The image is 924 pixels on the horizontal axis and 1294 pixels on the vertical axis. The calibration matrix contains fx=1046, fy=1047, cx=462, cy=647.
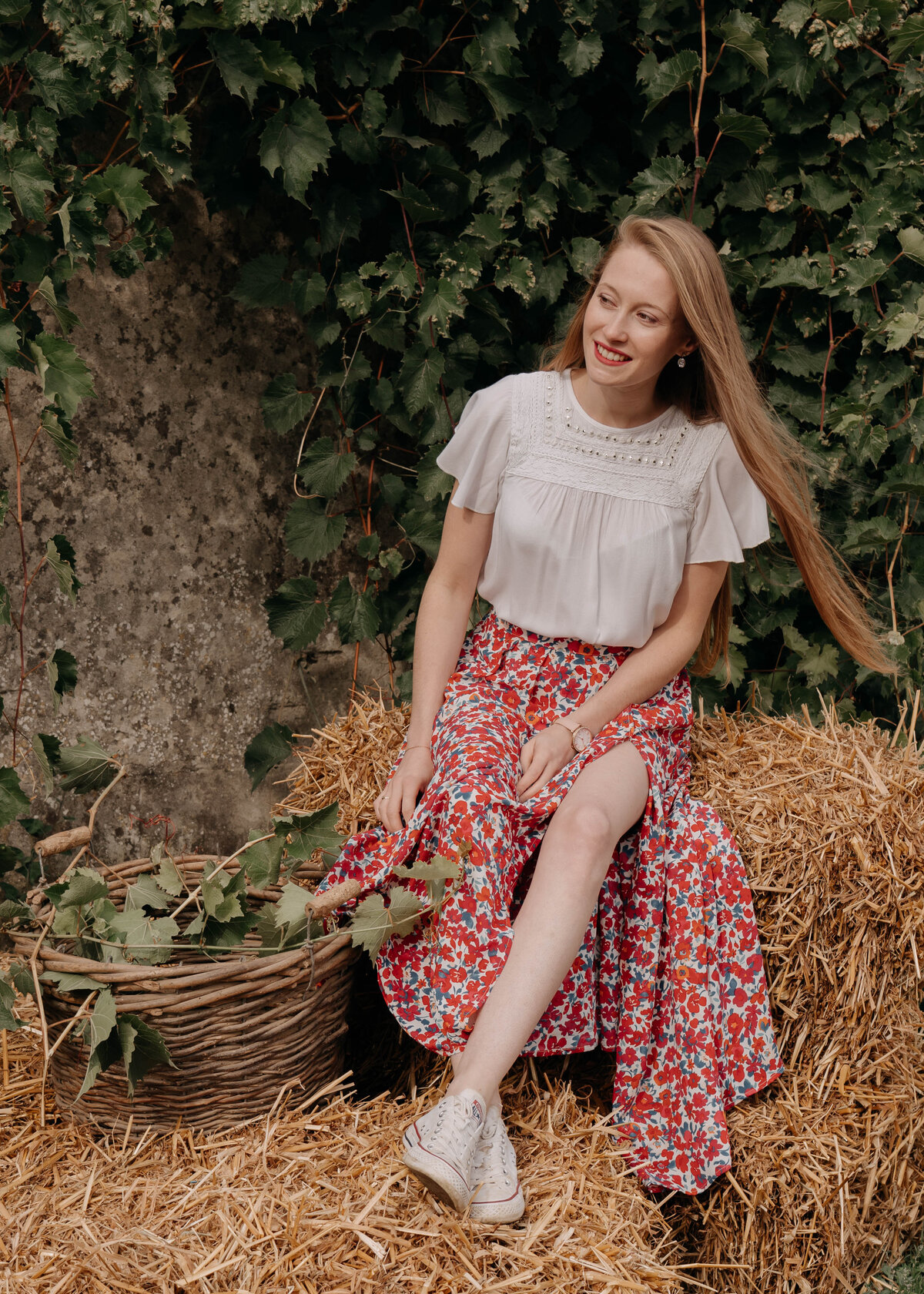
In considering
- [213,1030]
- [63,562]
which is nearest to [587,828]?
[213,1030]

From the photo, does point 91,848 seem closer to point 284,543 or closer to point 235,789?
point 235,789

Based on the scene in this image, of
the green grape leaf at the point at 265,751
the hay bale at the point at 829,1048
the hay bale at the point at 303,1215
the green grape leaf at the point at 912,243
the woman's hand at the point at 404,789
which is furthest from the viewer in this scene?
the green grape leaf at the point at 265,751

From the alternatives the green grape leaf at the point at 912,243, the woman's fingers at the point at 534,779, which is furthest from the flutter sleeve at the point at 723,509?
the green grape leaf at the point at 912,243

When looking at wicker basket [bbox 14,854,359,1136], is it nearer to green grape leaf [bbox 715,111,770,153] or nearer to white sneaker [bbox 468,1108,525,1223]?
white sneaker [bbox 468,1108,525,1223]

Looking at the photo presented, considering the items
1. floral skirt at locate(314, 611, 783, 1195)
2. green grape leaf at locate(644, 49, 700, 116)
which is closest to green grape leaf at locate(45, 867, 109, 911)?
floral skirt at locate(314, 611, 783, 1195)

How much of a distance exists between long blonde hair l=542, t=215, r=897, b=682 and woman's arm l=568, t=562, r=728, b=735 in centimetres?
18

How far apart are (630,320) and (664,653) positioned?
0.64m

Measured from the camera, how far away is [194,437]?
2.48 m

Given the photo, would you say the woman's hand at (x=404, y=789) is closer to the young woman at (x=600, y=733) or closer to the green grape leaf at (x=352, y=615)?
the young woman at (x=600, y=733)

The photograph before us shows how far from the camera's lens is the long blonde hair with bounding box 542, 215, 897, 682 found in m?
1.96

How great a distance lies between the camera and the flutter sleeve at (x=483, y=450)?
209 centimetres

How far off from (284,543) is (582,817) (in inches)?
50.0

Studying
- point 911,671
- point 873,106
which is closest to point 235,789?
point 911,671

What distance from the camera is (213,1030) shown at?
154 cm
